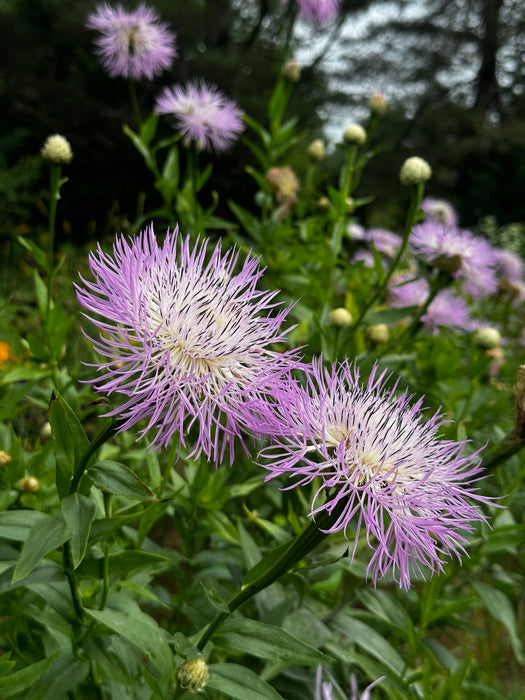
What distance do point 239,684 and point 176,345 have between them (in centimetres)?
59

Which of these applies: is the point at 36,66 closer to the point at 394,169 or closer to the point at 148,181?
the point at 148,181

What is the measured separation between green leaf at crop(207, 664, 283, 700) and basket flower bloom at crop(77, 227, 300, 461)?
0.39 m

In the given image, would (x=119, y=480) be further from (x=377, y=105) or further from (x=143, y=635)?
(x=377, y=105)

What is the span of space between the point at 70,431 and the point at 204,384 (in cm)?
24

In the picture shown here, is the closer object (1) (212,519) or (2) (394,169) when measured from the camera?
(1) (212,519)

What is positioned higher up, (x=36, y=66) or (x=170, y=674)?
(x=36, y=66)

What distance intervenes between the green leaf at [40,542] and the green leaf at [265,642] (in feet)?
1.13

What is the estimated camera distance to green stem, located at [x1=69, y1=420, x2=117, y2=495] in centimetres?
87

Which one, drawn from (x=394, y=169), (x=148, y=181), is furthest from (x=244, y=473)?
(x=394, y=169)

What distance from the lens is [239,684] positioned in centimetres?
100

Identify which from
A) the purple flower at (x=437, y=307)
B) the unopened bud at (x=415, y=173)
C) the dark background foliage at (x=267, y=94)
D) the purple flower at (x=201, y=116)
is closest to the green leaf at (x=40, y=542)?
the unopened bud at (x=415, y=173)

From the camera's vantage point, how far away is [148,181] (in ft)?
27.1

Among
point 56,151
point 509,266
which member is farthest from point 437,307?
point 509,266

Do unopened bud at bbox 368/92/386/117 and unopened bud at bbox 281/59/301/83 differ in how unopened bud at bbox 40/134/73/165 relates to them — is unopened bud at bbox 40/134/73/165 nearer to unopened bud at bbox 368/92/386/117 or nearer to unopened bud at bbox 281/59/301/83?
unopened bud at bbox 281/59/301/83
